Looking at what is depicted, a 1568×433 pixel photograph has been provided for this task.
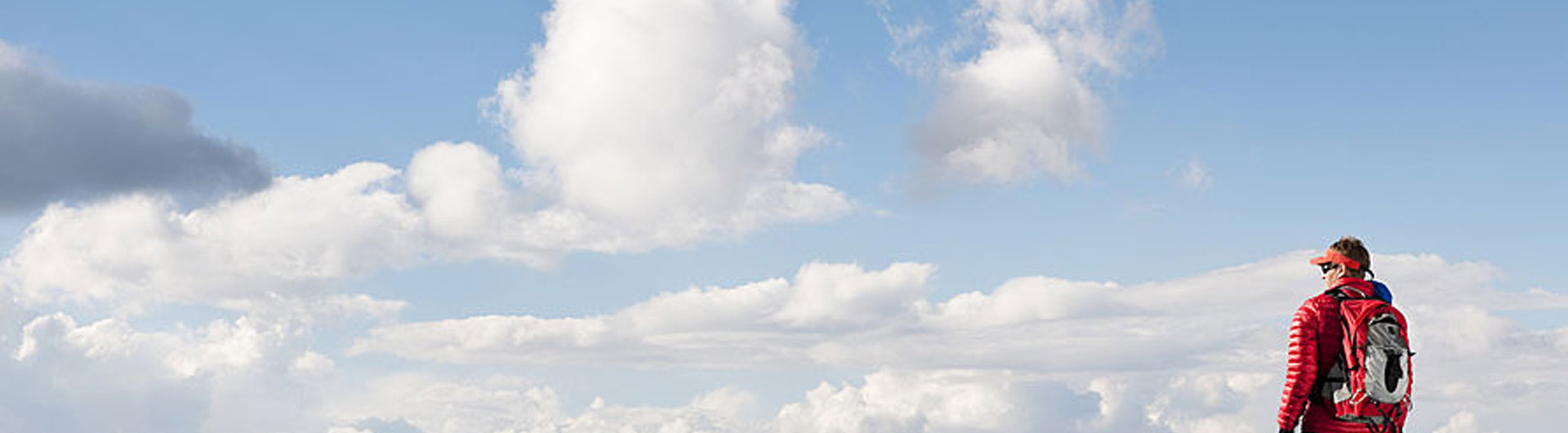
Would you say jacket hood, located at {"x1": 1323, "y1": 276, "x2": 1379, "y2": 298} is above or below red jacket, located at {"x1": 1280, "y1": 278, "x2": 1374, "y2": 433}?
above

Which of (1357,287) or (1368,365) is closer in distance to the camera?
(1368,365)

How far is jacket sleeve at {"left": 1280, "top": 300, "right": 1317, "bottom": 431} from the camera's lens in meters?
24.2

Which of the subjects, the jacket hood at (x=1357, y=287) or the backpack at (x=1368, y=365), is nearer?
the backpack at (x=1368, y=365)

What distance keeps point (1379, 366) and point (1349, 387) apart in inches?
19.3

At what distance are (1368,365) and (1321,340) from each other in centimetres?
70

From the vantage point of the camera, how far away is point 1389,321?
24578 millimetres

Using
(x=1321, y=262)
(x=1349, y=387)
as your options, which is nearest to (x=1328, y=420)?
(x=1349, y=387)

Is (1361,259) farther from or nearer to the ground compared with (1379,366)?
farther from the ground

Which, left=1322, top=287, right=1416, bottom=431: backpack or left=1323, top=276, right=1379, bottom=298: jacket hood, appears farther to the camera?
left=1323, top=276, right=1379, bottom=298: jacket hood

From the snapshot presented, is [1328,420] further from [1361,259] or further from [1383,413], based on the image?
[1361,259]

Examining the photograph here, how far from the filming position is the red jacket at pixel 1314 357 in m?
24.2

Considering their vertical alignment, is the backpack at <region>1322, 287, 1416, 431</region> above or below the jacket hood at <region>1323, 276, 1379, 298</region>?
below

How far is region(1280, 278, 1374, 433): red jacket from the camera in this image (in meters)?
24.2

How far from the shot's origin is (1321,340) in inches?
969
